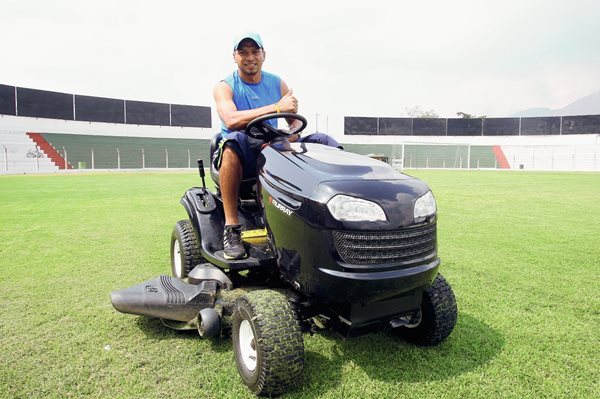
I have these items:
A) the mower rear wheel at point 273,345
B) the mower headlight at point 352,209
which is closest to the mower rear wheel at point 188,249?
the mower rear wheel at point 273,345

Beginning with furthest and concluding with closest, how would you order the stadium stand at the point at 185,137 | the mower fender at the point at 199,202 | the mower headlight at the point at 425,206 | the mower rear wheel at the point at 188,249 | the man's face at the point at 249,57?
the stadium stand at the point at 185,137, the mower rear wheel at the point at 188,249, the mower fender at the point at 199,202, the man's face at the point at 249,57, the mower headlight at the point at 425,206

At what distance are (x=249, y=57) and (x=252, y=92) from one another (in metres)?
0.24

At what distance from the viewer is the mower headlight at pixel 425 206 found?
2016 millimetres

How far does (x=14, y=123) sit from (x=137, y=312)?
1739 inches

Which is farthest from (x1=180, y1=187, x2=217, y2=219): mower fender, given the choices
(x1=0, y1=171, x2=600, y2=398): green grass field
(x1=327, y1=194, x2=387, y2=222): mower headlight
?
(x1=327, y1=194, x2=387, y2=222): mower headlight

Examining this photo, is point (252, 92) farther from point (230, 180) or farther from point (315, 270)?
point (315, 270)

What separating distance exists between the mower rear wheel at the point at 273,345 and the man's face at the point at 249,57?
1582 mm

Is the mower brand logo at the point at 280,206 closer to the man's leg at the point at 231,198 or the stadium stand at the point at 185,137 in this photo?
the man's leg at the point at 231,198

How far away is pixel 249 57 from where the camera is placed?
9.16 ft

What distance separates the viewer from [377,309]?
199 cm

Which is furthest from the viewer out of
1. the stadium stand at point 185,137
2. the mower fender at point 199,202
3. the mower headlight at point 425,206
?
the stadium stand at point 185,137

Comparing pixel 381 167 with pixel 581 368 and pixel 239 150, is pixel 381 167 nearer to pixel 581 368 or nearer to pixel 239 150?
pixel 239 150

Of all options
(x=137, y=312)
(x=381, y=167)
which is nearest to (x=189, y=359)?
(x=137, y=312)

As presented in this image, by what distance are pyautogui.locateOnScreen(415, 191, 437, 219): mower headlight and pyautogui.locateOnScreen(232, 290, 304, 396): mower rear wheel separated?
0.79 metres
